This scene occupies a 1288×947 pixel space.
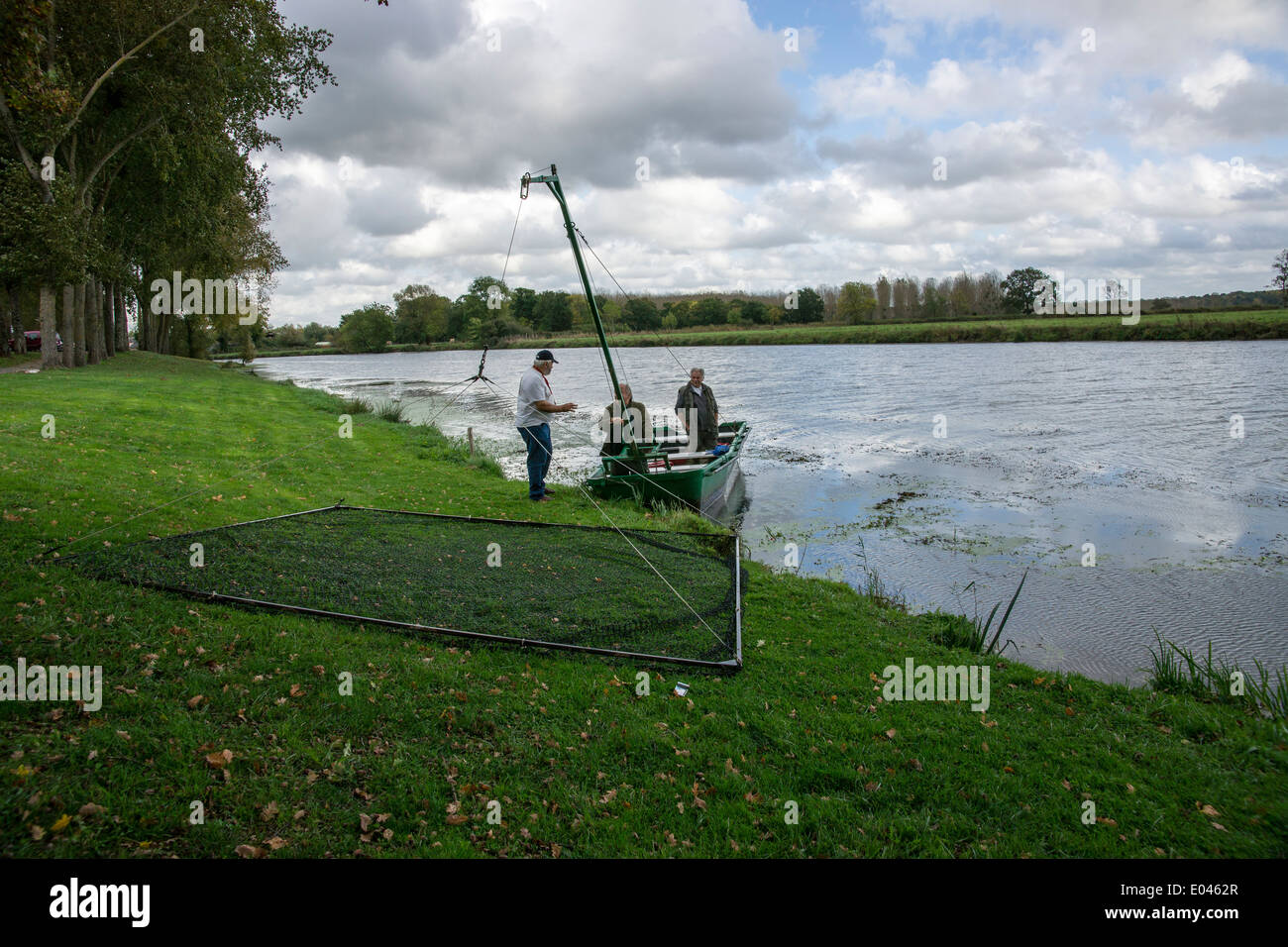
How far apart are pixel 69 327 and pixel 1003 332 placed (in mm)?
77628

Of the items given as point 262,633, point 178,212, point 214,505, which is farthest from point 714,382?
point 262,633

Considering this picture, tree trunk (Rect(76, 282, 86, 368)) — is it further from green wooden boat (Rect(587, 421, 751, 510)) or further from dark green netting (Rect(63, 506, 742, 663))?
dark green netting (Rect(63, 506, 742, 663))

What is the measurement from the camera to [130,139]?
24047 mm

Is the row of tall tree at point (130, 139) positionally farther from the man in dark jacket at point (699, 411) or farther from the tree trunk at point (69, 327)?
the man in dark jacket at point (699, 411)

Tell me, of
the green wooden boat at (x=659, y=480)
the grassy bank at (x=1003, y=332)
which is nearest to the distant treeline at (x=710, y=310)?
the grassy bank at (x=1003, y=332)

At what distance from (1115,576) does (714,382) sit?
135ft

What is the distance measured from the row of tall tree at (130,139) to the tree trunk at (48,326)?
0.16ft

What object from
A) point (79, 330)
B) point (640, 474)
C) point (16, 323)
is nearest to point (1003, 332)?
point (640, 474)

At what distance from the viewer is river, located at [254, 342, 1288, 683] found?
965 cm

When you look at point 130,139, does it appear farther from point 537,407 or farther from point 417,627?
point 417,627

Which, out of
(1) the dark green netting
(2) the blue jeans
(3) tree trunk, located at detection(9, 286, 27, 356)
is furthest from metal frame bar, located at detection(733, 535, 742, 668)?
(3) tree trunk, located at detection(9, 286, 27, 356)

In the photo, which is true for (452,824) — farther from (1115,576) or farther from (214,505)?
(1115,576)

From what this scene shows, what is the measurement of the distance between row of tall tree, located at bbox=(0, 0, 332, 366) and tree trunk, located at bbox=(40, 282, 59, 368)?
0.05 meters

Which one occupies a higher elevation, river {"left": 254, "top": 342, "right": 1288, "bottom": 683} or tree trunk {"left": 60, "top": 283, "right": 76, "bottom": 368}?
tree trunk {"left": 60, "top": 283, "right": 76, "bottom": 368}
